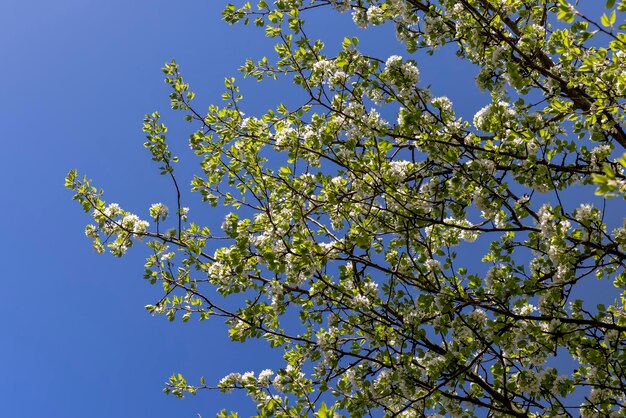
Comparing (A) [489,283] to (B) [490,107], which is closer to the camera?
(B) [490,107]

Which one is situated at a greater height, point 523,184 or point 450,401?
point 523,184

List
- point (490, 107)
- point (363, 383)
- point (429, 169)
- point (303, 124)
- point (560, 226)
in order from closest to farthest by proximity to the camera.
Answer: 1. point (560, 226)
2. point (490, 107)
3. point (363, 383)
4. point (429, 169)
5. point (303, 124)

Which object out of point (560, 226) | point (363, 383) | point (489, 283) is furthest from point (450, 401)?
point (560, 226)

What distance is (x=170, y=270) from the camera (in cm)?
764

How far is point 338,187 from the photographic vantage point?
754cm

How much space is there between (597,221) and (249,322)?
4.58 metres

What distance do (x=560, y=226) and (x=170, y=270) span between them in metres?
5.47

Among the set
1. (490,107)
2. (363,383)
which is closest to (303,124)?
(490,107)

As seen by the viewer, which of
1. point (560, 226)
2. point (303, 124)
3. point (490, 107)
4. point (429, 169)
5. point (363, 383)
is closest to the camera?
point (560, 226)

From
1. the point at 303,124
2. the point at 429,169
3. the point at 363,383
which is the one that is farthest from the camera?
the point at 303,124

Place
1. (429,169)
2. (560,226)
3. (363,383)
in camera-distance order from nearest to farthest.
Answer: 1. (560,226)
2. (363,383)
3. (429,169)

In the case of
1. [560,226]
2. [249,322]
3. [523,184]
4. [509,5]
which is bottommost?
[249,322]

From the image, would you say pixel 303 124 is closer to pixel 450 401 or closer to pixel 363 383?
pixel 363 383

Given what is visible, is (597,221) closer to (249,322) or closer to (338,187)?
(338,187)
